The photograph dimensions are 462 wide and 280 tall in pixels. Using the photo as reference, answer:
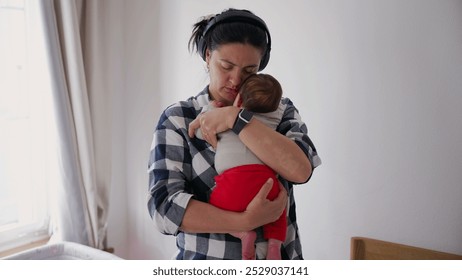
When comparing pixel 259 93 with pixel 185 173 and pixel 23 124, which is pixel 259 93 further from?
pixel 23 124

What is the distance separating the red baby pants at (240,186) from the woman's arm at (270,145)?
0.07 feet

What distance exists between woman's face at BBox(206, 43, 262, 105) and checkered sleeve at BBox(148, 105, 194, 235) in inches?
3.6

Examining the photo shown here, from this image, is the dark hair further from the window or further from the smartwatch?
the window

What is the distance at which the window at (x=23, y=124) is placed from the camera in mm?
1256

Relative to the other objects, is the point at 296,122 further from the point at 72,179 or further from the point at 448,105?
the point at 72,179

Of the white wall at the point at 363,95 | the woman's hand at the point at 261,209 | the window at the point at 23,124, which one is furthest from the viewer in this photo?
the window at the point at 23,124

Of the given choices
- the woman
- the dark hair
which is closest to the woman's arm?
the woman

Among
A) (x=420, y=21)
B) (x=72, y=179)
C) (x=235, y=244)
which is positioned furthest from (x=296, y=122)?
(x=72, y=179)

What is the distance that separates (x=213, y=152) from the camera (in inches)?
29.8

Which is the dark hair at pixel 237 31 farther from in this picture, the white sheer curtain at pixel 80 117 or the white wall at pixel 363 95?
the white sheer curtain at pixel 80 117

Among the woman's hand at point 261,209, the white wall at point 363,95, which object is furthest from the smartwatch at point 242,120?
the white wall at point 363,95

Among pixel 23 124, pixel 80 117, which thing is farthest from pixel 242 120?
pixel 23 124

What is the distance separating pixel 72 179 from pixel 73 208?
11 centimetres

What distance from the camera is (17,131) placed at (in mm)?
1308
